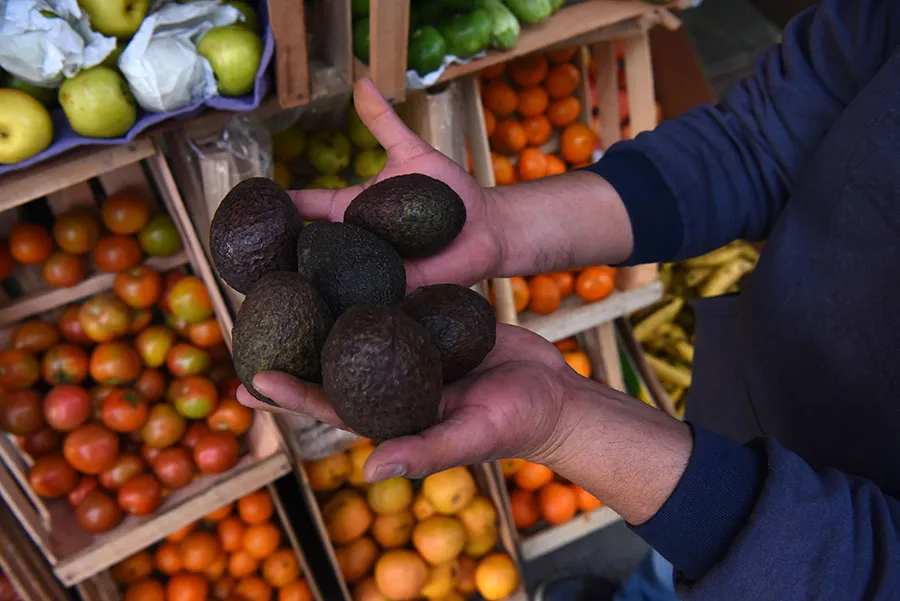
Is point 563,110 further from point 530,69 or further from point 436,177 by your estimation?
point 436,177

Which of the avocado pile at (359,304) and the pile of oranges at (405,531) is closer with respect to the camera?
the avocado pile at (359,304)

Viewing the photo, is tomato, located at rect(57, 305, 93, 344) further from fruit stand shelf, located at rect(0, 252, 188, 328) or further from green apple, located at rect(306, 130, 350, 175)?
green apple, located at rect(306, 130, 350, 175)

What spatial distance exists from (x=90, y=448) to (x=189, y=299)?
1.88 ft

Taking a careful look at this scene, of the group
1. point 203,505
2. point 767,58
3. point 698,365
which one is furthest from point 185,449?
point 767,58

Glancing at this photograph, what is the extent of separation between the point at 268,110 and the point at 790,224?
144 cm

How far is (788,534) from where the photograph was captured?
3.05ft

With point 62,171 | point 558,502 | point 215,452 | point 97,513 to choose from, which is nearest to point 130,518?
point 97,513

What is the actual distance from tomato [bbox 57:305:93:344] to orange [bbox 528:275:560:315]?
5.37 feet

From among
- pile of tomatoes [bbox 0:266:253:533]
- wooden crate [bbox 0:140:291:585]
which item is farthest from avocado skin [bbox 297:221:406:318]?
pile of tomatoes [bbox 0:266:253:533]

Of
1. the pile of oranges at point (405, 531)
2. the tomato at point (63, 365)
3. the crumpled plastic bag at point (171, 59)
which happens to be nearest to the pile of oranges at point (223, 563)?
the pile of oranges at point (405, 531)

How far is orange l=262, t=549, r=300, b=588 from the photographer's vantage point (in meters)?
2.33

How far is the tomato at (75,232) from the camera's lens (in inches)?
74.1

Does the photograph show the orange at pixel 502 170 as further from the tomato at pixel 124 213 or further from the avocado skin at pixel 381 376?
the avocado skin at pixel 381 376

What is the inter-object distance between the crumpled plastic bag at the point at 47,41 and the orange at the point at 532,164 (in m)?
1.56
